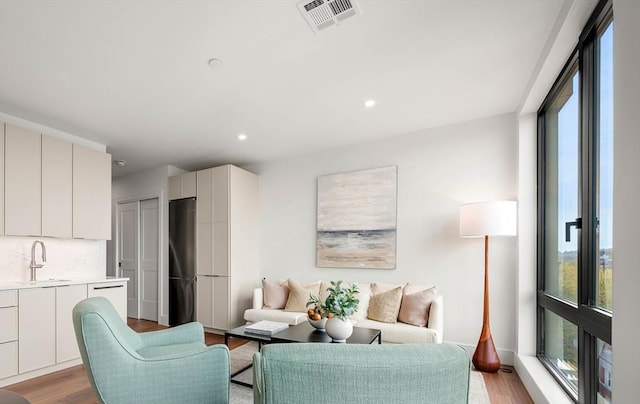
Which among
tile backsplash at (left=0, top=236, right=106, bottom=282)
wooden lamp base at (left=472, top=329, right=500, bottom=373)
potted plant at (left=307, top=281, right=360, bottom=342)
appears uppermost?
tile backsplash at (left=0, top=236, right=106, bottom=282)

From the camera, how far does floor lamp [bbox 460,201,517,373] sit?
2.90 metres

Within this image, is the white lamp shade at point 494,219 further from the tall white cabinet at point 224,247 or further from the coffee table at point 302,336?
the tall white cabinet at point 224,247

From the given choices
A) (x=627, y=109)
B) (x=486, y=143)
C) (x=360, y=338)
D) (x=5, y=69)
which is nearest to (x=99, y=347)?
(x=360, y=338)

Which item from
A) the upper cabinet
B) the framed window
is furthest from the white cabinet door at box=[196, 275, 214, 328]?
the framed window

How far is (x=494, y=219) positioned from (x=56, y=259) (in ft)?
15.1

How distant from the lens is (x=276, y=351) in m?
1.05

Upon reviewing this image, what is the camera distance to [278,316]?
12.4 ft

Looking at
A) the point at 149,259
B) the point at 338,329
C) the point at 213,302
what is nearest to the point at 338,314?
the point at 338,329

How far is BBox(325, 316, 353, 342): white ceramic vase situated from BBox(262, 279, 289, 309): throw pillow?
171 cm

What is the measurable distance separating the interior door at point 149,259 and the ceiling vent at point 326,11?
14.7ft

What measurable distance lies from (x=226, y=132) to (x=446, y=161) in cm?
255

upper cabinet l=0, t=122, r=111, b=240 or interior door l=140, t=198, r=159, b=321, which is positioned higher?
upper cabinet l=0, t=122, r=111, b=240

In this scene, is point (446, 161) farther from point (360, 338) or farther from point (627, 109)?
point (627, 109)

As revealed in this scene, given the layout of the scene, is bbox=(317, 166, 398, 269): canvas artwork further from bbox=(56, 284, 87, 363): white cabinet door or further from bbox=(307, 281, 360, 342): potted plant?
bbox=(56, 284, 87, 363): white cabinet door
